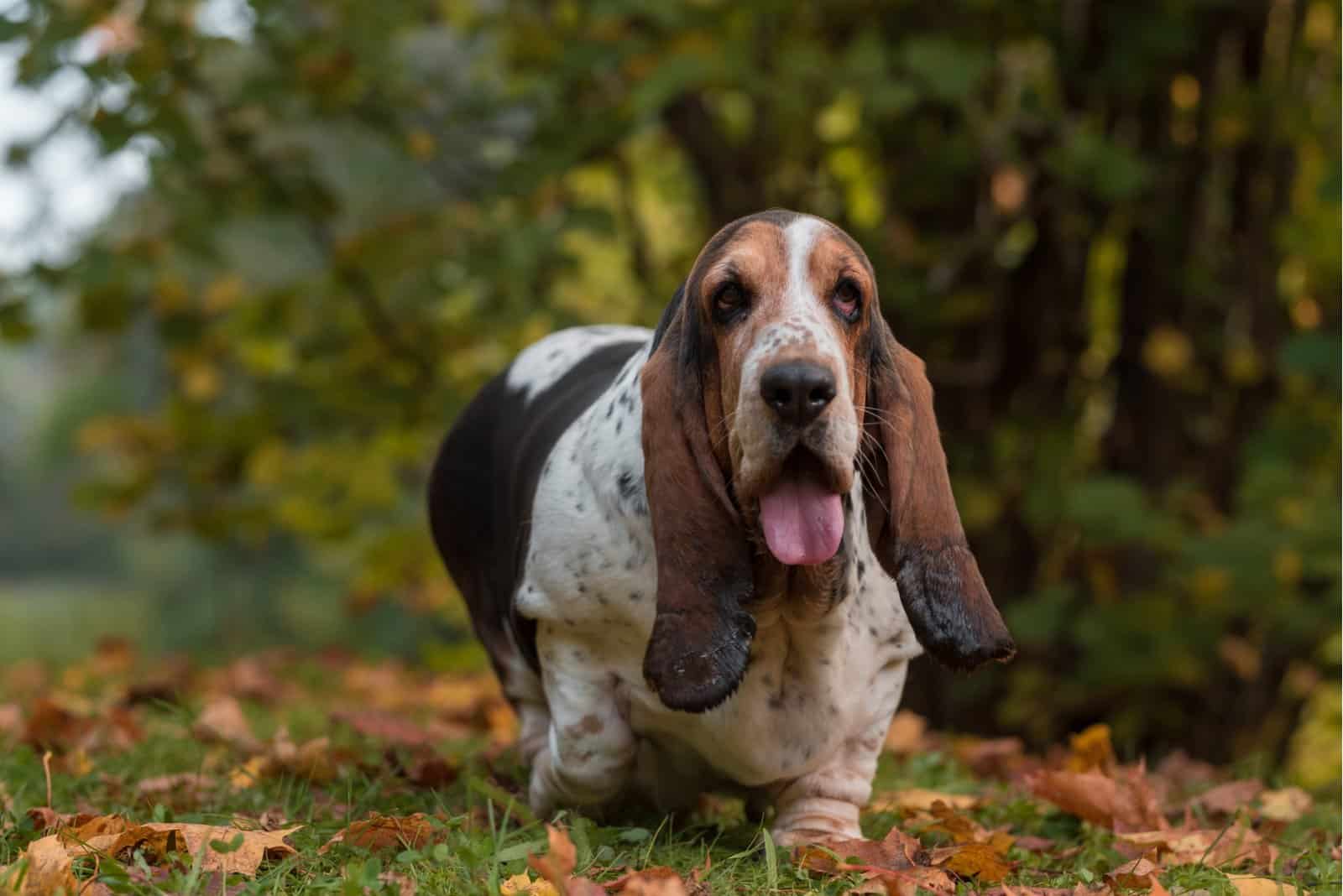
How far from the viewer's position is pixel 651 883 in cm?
240

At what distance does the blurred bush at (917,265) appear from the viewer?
603cm

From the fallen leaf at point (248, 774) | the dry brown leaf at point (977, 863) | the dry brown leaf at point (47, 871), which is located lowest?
the fallen leaf at point (248, 774)

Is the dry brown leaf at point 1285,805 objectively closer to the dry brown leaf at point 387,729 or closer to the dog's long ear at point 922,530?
the dog's long ear at point 922,530

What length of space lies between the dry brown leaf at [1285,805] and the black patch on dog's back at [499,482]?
6.25ft

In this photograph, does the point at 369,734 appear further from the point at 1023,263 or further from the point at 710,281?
the point at 1023,263

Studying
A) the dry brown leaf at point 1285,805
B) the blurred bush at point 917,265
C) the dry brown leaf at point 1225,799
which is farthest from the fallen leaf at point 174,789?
the blurred bush at point 917,265

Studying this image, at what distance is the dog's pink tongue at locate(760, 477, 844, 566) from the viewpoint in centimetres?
272

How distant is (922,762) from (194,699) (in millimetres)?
2527

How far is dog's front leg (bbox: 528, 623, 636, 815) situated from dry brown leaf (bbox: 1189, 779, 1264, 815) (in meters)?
1.60

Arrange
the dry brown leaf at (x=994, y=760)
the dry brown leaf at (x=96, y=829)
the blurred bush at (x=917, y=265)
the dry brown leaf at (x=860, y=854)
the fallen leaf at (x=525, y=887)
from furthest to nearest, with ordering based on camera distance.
→ 1. the blurred bush at (x=917, y=265)
2. the dry brown leaf at (x=994, y=760)
3. the dry brown leaf at (x=860, y=854)
4. the dry brown leaf at (x=96, y=829)
5. the fallen leaf at (x=525, y=887)

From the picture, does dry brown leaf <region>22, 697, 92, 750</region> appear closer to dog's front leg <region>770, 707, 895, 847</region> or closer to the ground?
the ground

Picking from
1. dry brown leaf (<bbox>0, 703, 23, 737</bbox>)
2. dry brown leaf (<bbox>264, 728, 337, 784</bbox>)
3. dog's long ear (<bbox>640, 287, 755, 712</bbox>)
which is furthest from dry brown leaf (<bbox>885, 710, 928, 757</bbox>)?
dry brown leaf (<bbox>0, 703, 23, 737</bbox>)

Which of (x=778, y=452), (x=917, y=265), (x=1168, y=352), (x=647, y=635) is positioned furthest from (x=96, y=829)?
(x=1168, y=352)

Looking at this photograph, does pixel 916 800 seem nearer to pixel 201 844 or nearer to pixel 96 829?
pixel 201 844
